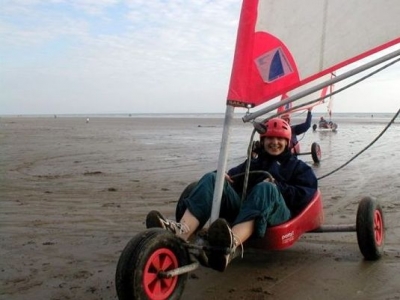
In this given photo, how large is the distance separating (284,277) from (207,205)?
0.86 metres

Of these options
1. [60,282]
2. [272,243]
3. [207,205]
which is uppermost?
[207,205]

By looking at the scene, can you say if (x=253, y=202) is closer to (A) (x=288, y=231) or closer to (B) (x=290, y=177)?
(A) (x=288, y=231)

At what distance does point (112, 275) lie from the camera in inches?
149

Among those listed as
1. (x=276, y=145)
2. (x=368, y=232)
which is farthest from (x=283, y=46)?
(x=368, y=232)

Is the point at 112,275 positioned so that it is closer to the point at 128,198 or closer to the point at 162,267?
the point at 162,267

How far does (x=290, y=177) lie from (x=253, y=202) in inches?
32.0

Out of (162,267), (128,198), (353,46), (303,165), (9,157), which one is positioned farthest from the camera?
(9,157)

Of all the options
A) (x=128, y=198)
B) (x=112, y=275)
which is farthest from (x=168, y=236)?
(x=128, y=198)

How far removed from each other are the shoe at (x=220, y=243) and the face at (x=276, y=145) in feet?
4.80

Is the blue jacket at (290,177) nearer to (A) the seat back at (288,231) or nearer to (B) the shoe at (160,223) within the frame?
(A) the seat back at (288,231)

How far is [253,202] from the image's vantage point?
359 cm

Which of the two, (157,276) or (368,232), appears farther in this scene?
(368,232)

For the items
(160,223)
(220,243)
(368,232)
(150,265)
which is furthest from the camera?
(368,232)

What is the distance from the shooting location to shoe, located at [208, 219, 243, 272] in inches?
122
